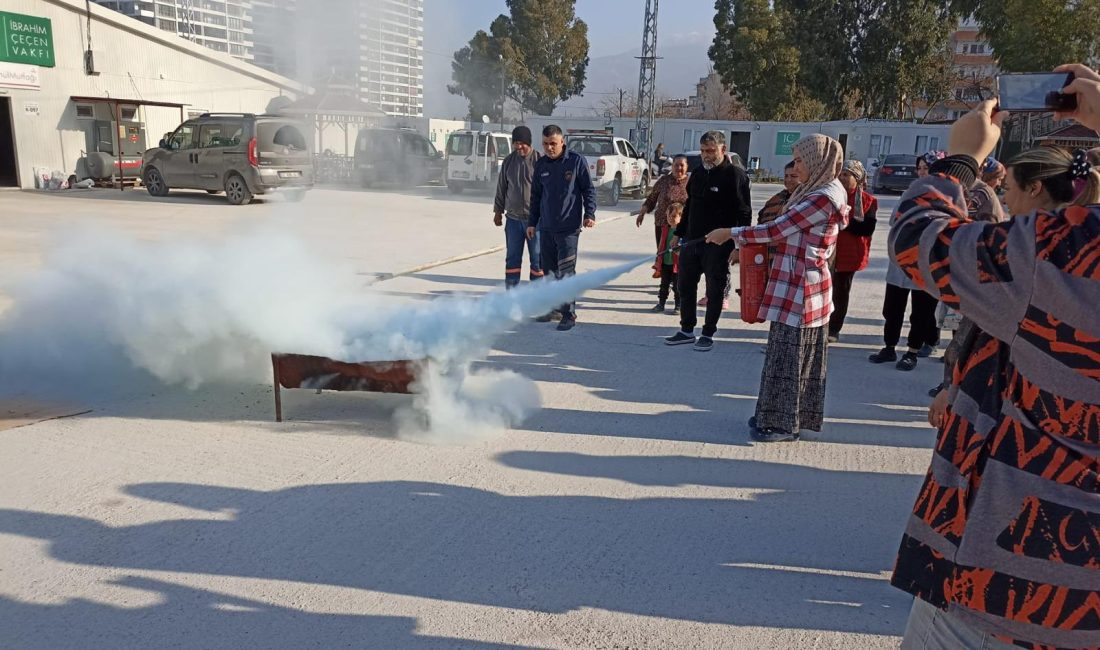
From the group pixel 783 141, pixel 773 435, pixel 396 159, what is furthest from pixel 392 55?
pixel 783 141

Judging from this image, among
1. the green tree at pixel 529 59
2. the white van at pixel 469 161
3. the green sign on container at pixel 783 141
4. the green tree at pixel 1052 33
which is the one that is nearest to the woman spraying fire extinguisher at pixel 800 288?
the white van at pixel 469 161

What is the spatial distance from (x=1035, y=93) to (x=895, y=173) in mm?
28545

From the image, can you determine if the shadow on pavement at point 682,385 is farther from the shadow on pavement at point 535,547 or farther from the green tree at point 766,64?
the green tree at point 766,64

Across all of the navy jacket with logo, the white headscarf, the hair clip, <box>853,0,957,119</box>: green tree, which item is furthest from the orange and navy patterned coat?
<box>853,0,957,119</box>: green tree

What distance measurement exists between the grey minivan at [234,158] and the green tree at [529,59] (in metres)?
38.0

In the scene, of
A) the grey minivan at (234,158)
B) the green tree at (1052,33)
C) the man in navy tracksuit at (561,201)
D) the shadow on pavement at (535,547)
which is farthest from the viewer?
the green tree at (1052,33)

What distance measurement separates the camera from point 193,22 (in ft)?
23.1

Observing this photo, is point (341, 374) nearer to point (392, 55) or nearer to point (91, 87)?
point (392, 55)

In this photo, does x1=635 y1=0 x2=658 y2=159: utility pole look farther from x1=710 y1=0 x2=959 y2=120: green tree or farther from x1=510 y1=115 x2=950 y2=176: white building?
x1=710 y1=0 x2=959 y2=120: green tree

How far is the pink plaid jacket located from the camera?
14.2ft

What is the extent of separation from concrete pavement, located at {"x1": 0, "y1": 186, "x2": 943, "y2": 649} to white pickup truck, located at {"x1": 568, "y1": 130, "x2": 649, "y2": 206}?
15079 mm

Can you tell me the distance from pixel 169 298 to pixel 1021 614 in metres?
4.87

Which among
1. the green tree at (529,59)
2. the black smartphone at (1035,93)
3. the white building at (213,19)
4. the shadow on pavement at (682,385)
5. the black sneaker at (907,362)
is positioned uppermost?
the green tree at (529,59)

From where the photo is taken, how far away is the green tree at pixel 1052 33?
26.2 m
